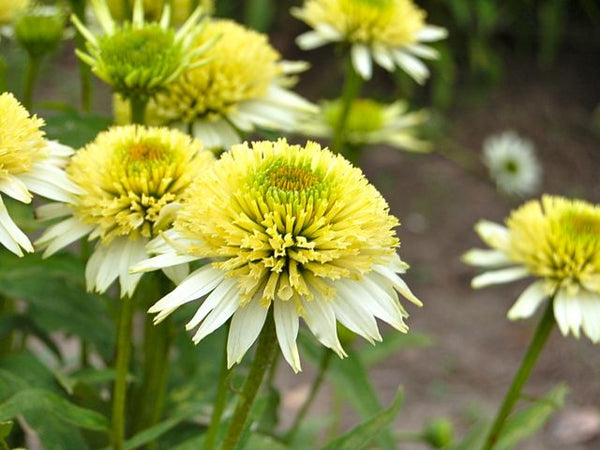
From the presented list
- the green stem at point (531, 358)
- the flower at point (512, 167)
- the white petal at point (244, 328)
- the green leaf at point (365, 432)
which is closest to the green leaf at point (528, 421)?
the green stem at point (531, 358)

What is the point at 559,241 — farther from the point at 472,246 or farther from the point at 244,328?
the point at 472,246

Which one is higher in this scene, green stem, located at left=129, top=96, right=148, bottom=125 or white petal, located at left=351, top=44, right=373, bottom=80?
white petal, located at left=351, top=44, right=373, bottom=80

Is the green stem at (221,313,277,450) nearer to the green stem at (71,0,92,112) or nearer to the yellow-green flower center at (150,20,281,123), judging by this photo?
the yellow-green flower center at (150,20,281,123)

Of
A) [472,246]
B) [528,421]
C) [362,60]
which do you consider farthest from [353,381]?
[472,246]

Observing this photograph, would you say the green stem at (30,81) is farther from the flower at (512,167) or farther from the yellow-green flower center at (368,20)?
the flower at (512,167)

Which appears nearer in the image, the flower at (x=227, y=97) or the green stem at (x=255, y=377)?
the green stem at (x=255, y=377)

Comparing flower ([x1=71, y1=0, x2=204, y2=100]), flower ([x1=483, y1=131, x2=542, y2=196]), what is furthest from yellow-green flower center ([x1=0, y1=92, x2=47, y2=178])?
flower ([x1=483, y1=131, x2=542, y2=196])
